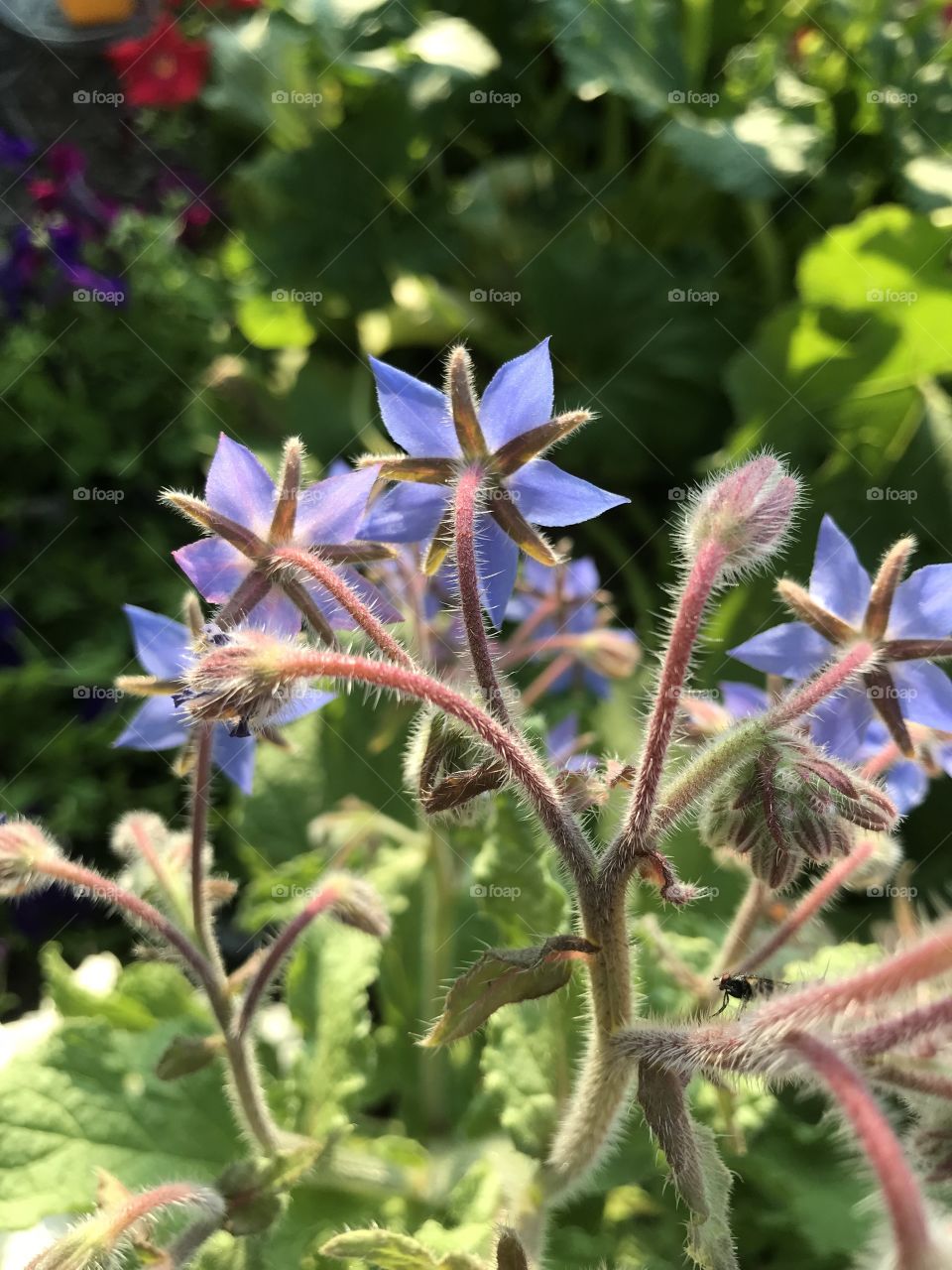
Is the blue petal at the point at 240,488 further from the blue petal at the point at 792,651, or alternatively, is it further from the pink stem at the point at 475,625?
the blue petal at the point at 792,651

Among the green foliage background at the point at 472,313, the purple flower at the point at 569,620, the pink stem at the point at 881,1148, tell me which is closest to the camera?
the pink stem at the point at 881,1148

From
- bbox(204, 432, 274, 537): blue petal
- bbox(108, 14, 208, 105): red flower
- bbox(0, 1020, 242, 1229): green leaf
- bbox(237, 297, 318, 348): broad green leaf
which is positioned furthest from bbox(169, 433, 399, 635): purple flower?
bbox(108, 14, 208, 105): red flower

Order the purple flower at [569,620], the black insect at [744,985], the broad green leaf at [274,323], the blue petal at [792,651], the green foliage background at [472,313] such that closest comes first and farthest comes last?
1. the black insect at [744,985]
2. the blue petal at [792,651]
3. the purple flower at [569,620]
4. the green foliage background at [472,313]
5. the broad green leaf at [274,323]

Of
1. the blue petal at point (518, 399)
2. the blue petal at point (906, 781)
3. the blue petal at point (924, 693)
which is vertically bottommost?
the blue petal at point (906, 781)

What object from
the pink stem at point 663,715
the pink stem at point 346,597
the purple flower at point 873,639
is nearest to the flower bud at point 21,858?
the pink stem at point 346,597

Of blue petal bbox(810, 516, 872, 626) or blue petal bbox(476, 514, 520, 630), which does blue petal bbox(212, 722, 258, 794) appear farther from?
blue petal bbox(810, 516, 872, 626)

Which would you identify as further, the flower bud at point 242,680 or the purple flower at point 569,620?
the purple flower at point 569,620
